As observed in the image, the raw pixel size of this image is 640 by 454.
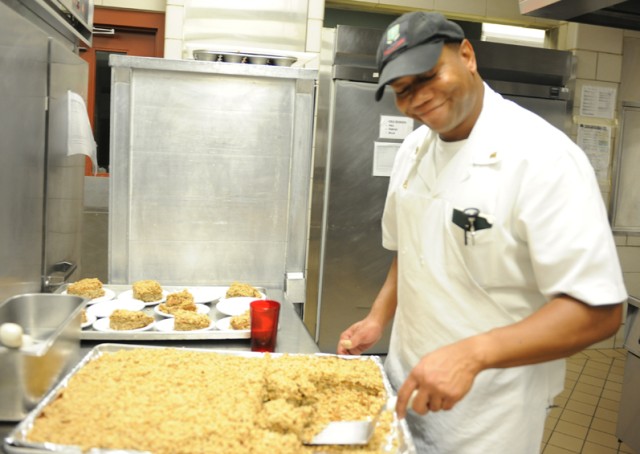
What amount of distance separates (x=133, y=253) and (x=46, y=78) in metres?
0.70

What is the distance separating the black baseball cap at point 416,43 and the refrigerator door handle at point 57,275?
132 cm

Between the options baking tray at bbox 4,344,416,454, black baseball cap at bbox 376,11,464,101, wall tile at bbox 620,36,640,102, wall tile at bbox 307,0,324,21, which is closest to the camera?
baking tray at bbox 4,344,416,454

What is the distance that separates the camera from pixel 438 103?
1210 mm

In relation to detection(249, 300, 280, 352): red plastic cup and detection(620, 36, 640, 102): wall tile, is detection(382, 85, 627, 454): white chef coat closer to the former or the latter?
detection(249, 300, 280, 352): red plastic cup

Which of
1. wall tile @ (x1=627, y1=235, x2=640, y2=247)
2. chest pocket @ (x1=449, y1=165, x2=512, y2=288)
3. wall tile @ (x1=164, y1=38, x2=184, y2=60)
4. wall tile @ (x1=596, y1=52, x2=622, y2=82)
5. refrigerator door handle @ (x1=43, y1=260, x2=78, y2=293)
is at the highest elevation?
wall tile @ (x1=596, y1=52, x2=622, y2=82)

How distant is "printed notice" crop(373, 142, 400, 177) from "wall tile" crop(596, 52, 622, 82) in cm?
181

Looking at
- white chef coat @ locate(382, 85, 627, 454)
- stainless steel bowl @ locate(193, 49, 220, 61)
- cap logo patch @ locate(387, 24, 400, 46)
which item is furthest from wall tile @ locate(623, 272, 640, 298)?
cap logo patch @ locate(387, 24, 400, 46)

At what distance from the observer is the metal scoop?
100 cm

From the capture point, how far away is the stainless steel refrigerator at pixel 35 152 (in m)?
1.47

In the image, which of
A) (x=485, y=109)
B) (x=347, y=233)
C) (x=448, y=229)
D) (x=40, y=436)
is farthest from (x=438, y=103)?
(x=347, y=233)

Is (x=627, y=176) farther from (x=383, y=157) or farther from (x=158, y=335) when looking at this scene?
(x=158, y=335)

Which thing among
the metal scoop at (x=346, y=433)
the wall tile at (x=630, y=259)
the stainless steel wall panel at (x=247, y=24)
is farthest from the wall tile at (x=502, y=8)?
the metal scoop at (x=346, y=433)

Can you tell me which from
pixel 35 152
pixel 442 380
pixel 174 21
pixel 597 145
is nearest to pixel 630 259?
pixel 597 145

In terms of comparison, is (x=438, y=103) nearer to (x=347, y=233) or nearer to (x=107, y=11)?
(x=347, y=233)
